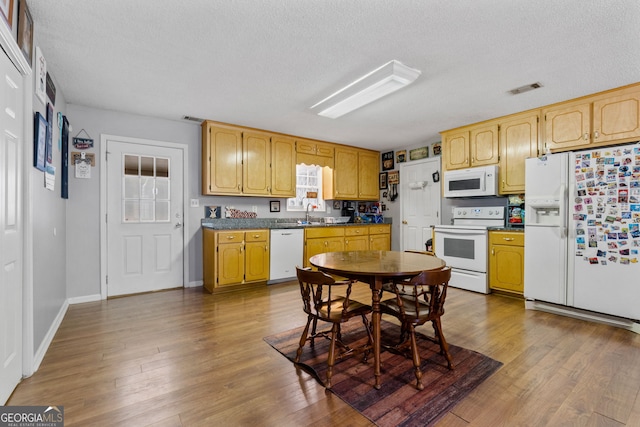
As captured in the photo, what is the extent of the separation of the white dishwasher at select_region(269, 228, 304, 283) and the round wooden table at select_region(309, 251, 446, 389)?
2131 millimetres

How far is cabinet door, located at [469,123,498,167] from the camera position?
4.14 meters

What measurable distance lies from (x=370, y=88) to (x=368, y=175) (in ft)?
10.6

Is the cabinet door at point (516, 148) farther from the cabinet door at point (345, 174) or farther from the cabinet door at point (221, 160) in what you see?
the cabinet door at point (221, 160)

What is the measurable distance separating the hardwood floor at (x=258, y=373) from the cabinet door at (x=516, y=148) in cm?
164

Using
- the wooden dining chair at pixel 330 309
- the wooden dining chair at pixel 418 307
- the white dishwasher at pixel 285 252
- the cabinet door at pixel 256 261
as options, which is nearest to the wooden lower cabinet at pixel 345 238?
the white dishwasher at pixel 285 252

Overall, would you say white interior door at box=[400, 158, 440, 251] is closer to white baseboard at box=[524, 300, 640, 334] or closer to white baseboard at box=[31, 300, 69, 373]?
white baseboard at box=[524, 300, 640, 334]

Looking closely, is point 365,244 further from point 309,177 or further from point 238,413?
point 238,413

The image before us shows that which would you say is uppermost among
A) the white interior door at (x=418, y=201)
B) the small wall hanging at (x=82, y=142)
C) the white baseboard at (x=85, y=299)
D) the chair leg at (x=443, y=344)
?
the small wall hanging at (x=82, y=142)

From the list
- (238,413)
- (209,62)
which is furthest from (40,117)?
(238,413)

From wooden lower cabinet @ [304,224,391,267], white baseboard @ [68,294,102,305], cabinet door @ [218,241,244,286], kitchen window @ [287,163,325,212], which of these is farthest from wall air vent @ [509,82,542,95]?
white baseboard @ [68,294,102,305]

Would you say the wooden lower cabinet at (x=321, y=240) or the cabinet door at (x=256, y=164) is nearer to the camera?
the cabinet door at (x=256, y=164)

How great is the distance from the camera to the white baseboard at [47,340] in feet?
6.94

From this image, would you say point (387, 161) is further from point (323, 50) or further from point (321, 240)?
point (323, 50)

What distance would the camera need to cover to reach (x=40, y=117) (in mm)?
2219
